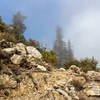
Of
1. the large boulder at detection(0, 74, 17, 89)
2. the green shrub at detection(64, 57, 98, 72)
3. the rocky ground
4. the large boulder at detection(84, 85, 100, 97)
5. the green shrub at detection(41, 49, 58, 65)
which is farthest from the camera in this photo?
the green shrub at detection(64, 57, 98, 72)

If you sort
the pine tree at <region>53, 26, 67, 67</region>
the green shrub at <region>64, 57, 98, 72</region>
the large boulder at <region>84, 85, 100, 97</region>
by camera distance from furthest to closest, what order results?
the pine tree at <region>53, 26, 67, 67</region> → the green shrub at <region>64, 57, 98, 72</region> → the large boulder at <region>84, 85, 100, 97</region>

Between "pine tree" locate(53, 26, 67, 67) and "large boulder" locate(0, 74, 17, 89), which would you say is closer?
"large boulder" locate(0, 74, 17, 89)

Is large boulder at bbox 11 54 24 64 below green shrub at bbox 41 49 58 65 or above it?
below

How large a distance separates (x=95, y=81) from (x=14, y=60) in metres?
6.91

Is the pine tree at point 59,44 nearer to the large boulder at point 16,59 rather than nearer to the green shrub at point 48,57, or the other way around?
the green shrub at point 48,57

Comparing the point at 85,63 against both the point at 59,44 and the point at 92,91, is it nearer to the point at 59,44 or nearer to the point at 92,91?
the point at 92,91

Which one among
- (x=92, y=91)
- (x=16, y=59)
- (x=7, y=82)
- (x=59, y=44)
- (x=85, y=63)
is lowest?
(x=92, y=91)

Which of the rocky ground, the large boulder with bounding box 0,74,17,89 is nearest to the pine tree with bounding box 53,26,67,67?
the rocky ground

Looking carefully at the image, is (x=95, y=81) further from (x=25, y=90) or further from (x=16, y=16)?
(x=16, y=16)

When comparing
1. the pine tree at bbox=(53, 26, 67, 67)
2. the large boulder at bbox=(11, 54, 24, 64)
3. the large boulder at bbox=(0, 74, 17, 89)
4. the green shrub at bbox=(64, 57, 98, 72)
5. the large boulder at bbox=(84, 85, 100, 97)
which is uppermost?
the pine tree at bbox=(53, 26, 67, 67)

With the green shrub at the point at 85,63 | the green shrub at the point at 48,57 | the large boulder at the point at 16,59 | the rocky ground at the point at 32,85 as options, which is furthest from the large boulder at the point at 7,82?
the green shrub at the point at 85,63

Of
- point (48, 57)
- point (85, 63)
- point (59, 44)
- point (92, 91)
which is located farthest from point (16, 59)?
point (59, 44)

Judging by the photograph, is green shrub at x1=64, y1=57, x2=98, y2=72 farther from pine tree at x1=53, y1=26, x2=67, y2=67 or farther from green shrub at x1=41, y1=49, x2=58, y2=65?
pine tree at x1=53, y1=26, x2=67, y2=67

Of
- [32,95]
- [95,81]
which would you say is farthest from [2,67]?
[95,81]
